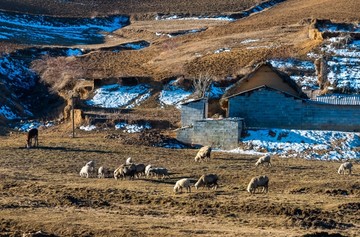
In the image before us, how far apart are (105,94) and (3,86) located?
836cm

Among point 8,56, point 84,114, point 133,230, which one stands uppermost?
point 8,56

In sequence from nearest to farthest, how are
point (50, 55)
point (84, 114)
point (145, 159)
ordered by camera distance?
point (145, 159) → point (84, 114) → point (50, 55)

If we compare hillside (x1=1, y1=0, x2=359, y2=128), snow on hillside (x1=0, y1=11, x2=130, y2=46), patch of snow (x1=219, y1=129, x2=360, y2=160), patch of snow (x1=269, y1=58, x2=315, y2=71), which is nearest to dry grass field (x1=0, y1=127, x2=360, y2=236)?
patch of snow (x1=219, y1=129, x2=360, y2=160)

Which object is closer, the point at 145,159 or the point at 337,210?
the point at 337,210

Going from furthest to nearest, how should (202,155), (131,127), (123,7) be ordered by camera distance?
(123,7) → (131,127) → (202,155)

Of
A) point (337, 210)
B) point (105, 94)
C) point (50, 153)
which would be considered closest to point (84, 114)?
point (105, 94)

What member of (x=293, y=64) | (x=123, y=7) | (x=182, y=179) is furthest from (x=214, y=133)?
(x=123, y=7)

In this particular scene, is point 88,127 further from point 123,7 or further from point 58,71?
point 123,7

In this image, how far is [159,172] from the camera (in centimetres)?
2923

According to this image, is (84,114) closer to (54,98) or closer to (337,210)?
(54,98)

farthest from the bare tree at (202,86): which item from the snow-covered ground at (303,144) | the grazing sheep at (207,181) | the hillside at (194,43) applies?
the grazing sheep at (207,181)

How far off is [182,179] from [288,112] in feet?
58.8

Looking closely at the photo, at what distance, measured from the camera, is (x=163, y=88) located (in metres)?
53.4

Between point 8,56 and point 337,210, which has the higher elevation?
point 8,56
